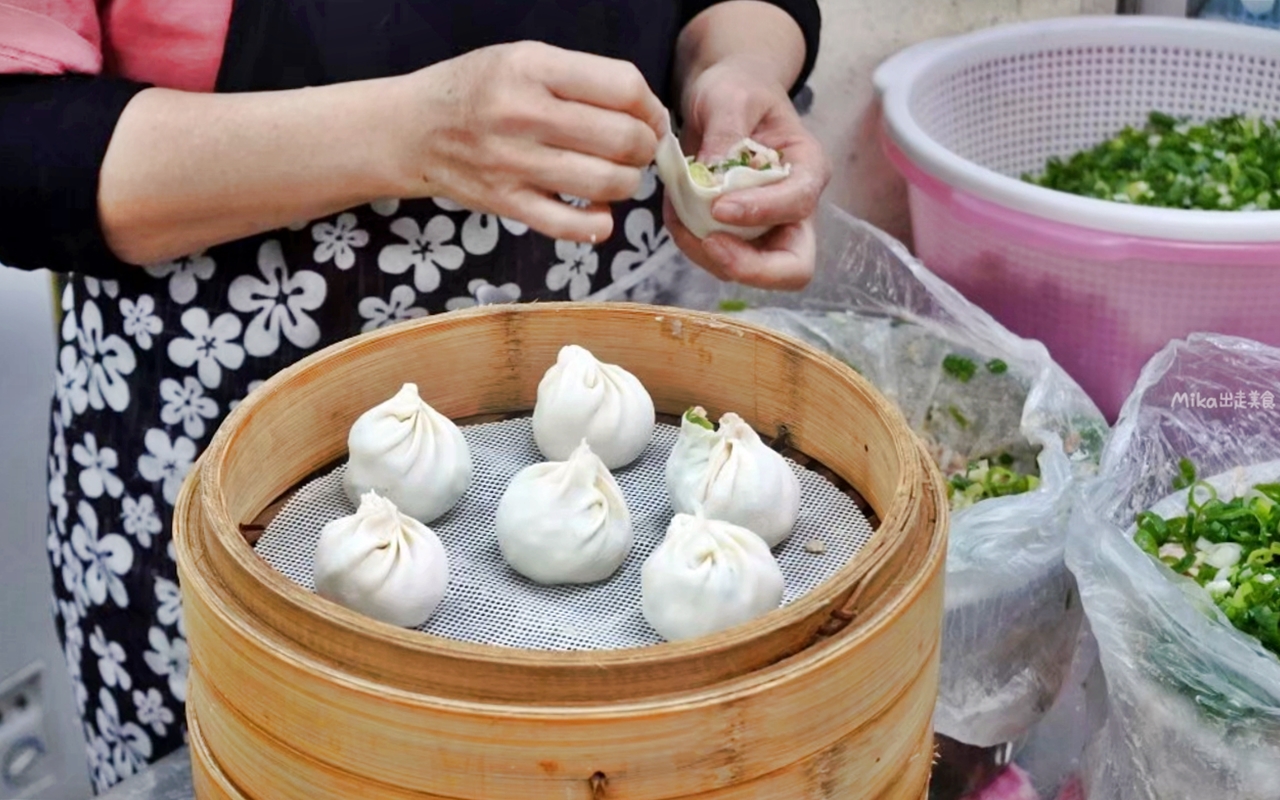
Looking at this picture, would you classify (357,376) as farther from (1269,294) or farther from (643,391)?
(1269,294)

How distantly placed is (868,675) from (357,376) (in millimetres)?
422

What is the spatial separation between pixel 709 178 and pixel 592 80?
206 millimetres

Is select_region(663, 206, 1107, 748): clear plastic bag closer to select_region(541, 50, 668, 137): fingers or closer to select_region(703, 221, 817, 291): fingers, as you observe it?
select_region(703, 221, 817, 291): fingers

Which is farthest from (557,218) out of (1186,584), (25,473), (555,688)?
(25,473)

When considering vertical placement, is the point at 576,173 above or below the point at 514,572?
above

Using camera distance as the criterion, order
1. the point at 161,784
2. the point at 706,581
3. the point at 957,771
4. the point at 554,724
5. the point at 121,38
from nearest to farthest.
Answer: the point at 554,724 → the point at 706,581 → the point at 121,38 → the point at 161,784 → the point at 957,771

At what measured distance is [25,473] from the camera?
5.81 ft

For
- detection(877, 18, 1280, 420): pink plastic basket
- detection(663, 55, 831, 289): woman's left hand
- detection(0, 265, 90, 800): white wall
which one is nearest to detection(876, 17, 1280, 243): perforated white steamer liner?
detection(877, 18, 1280, 420): pink plastic basket

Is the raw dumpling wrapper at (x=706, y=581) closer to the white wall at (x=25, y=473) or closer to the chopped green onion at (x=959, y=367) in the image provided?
the chopped green onion at (x=959, y=367)

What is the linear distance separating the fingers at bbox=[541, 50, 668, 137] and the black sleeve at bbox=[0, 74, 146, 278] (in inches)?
13.9

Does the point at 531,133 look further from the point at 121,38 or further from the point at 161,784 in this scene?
the point at 161,784

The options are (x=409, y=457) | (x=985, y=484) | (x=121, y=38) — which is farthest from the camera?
(x=985, y=484)

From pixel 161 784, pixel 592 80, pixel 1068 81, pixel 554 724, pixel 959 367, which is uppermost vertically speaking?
pixel 592 80

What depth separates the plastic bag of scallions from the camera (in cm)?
107
